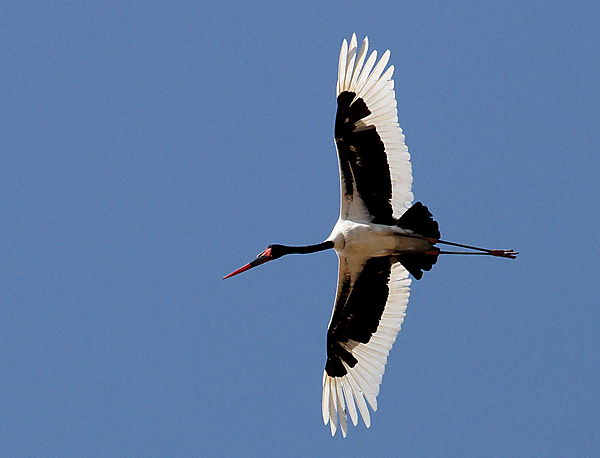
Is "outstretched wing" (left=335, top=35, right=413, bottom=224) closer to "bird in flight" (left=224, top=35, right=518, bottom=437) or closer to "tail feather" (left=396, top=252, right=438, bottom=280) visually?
"bird in flight" (left=224, top=35, right=518, bottom=437)

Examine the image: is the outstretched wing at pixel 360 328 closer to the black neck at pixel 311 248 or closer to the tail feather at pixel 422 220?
the black neck at pixel 311 248

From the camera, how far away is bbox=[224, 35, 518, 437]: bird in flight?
19625 mm

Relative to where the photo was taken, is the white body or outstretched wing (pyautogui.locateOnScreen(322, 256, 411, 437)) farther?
outstretched wing (pyautogui.locateOnScreen(322, 256, 411, 437))

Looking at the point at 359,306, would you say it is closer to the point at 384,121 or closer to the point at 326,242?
the point at 326,242

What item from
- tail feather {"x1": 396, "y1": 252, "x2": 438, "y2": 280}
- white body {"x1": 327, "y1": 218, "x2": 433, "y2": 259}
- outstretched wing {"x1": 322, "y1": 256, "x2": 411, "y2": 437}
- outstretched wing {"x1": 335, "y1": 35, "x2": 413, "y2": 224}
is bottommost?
outstretched wing {"x1": 322, "y1": 256, "x2": 411, "y2": 437}

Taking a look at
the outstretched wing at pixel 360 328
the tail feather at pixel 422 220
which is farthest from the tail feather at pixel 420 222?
the outstretched wing at pixel 360 328

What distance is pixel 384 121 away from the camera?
772 inches

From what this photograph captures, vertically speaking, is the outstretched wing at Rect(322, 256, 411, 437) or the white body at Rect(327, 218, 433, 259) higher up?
the white body at Rect(327, 218, 433, 259)

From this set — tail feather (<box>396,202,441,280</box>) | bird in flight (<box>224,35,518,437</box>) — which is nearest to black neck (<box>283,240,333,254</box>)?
bird in flight (<box>224,35,518,437</box>)

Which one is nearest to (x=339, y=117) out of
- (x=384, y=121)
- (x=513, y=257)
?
(x=384, y=121)

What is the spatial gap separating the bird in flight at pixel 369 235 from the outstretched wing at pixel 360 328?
1cm

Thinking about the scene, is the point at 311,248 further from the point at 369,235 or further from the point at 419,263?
the point at 419,263

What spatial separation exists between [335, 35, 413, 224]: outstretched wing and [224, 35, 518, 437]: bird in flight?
0.04 feet

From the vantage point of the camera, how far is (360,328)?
2047 centimetres
